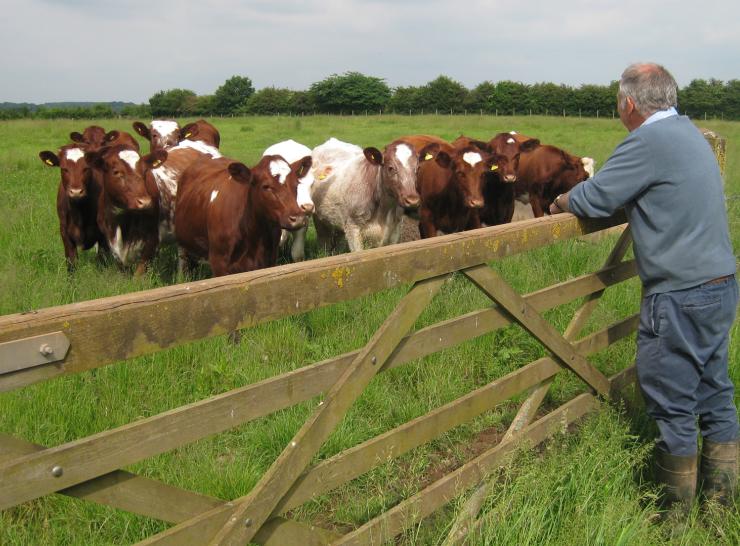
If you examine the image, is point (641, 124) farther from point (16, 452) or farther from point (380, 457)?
point (16, 452)

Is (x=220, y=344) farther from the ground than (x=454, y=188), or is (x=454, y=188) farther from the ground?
(x=454, y=188)

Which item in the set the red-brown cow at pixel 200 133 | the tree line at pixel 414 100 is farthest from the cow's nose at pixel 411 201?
the tree line at pixel 414 100

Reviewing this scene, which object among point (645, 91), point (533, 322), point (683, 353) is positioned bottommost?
point (683, 353)

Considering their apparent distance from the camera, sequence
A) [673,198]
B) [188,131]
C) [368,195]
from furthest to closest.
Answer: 1. [188,131]
2. [368,195]
3. [673,198]

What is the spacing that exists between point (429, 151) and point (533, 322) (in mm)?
4854

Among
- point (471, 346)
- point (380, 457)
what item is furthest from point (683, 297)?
point (471, 346)

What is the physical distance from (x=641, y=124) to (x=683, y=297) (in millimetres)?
893

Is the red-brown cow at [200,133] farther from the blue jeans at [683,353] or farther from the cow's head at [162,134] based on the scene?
the blue jeans at [683,353]

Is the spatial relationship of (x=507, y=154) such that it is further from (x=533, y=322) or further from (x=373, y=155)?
(x=533, y=322)

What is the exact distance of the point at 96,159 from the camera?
688 cm

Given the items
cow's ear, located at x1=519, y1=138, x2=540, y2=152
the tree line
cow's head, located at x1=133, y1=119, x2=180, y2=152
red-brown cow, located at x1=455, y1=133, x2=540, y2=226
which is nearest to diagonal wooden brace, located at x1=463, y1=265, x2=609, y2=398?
red-brown cow, located at x1=455, y1=133, x2=540, y2=226

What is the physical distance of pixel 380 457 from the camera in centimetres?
268

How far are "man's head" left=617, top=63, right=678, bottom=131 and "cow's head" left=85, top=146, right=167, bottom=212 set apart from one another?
5.05 m

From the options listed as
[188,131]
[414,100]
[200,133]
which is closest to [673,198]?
[188,131]
